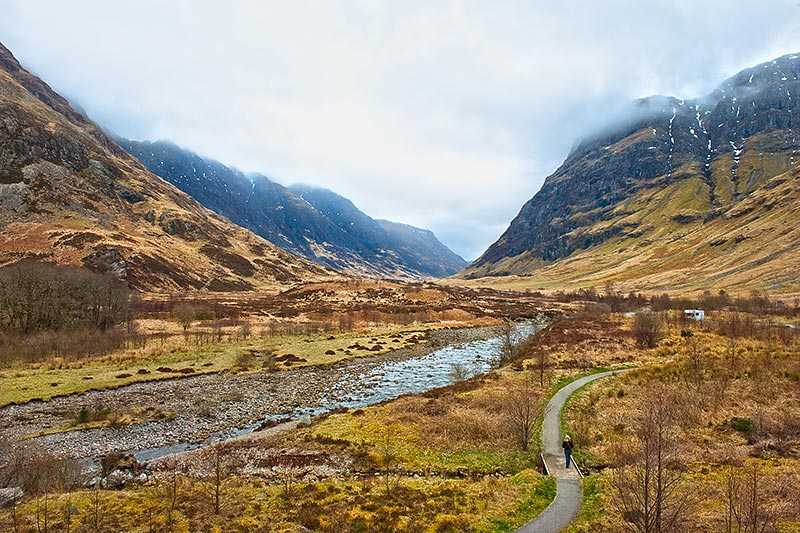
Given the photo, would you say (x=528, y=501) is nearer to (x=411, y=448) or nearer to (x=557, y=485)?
(x=557, y=485)

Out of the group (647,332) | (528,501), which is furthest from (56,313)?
(647,332)

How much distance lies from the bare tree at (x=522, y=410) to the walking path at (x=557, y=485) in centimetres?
98

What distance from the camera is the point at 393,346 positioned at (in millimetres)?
85562

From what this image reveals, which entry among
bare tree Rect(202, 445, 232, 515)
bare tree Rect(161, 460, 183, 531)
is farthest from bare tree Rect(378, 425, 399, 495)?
bare tree Rect(161, 460, 183, 531)

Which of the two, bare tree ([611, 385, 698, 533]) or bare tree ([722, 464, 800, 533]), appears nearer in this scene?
bare tree ([611, 385, 698, 533])

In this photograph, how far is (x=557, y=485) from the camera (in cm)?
2328

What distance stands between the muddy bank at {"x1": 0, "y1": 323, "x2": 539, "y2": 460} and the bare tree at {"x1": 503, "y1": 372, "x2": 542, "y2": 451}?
11.9 metres

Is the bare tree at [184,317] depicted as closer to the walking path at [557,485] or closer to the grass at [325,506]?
the grass at [325,506]

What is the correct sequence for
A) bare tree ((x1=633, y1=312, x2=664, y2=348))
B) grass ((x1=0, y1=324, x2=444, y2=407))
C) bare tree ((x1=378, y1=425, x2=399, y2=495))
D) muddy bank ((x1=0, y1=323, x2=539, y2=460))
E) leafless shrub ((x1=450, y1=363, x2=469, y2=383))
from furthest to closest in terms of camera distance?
bare tree ((x1=633, y1=312, x2=664, y2=348))
leafless shrub ((x1=450, y1=363, x2=469, y2=383))
grass ((x1=0, y1=324, x2=444, y2=407))
muddy bank ((x1=0, y1=323, x2=539, y2=460))
bare tree ((x1=378, y1=425, x2=399, y2=495))

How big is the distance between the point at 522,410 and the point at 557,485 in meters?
10.00

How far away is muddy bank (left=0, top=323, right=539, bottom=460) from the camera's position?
34.3 m

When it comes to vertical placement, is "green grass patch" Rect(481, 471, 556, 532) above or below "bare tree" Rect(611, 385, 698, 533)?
below

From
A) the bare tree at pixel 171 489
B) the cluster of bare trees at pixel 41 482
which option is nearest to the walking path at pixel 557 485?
the bare tree at pixel 171 489

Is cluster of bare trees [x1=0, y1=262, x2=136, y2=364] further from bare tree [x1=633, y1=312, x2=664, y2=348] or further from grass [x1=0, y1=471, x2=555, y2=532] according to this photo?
bare tree [x1=633, y1=312, x2=664, y2=348]
